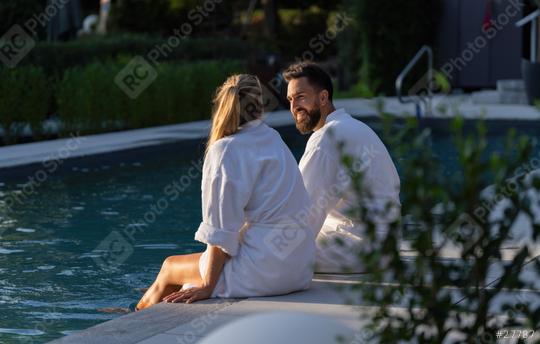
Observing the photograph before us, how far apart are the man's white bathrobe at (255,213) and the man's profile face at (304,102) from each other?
0.52 metres

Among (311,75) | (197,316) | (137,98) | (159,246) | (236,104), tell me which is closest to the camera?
(197,316)

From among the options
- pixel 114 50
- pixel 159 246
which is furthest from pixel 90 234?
pixel 114 50

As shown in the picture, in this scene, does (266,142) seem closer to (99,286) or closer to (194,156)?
(99,286)

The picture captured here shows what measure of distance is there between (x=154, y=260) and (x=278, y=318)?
445 centimetres

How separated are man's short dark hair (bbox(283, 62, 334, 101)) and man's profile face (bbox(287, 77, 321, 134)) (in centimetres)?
2

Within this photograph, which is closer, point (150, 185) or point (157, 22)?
point (150, 185)

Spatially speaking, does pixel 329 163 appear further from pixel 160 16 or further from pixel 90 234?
pixel 160 16

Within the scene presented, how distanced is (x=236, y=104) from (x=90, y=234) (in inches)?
142

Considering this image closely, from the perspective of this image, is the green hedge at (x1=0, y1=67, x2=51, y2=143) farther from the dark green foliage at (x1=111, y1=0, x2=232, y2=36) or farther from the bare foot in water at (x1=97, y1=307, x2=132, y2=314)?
the dark green foliage at (x1=111, y1=0, x2=232, y2=36)

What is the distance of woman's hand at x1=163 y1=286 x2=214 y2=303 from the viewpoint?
4.97 metres

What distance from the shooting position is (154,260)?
725cm

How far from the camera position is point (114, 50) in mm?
16703

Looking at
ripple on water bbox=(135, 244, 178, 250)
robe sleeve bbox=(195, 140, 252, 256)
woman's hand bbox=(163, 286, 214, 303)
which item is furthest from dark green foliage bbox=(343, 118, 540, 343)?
ripple on water bbox=(135, 244, 178, 250)

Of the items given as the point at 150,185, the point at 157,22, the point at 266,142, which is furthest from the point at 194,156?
the point at 157,22
